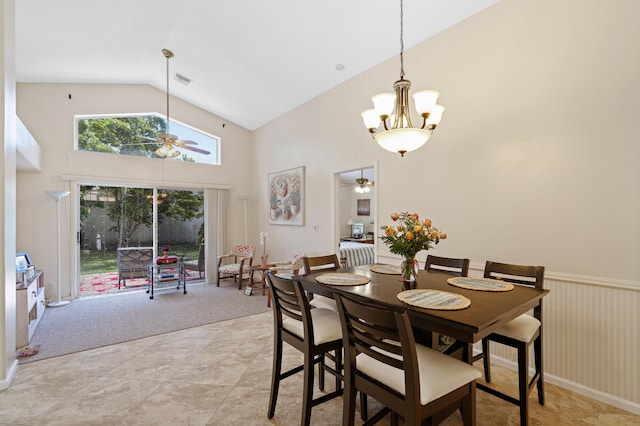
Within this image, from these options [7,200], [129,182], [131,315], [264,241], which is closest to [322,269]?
[7,200]

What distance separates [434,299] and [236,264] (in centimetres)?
509

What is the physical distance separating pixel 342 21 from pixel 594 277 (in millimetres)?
3332

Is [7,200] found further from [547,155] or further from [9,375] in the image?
[547,155]

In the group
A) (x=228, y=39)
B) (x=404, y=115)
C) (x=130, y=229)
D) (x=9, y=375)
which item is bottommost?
(x=9, y=375)

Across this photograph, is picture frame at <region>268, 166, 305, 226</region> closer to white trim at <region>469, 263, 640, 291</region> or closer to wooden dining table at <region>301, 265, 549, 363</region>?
wooden dining table at <region>301, 265, 549, 363</region>

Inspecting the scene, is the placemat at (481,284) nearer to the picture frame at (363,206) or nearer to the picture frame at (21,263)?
the picture frame at (21,263)

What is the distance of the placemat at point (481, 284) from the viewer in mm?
1991

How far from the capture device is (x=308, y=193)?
17.6ft

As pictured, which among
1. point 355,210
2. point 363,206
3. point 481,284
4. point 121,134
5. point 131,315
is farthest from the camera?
point 355,210

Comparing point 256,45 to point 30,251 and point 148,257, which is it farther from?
point 30,251

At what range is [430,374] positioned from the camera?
1.43 metres

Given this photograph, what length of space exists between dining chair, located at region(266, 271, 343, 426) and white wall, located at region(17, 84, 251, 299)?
498 cm

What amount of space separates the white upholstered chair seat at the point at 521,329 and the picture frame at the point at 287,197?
384cm

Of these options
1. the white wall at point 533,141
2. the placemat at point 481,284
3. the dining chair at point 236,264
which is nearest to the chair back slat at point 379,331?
the placemat at point 481,284
